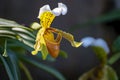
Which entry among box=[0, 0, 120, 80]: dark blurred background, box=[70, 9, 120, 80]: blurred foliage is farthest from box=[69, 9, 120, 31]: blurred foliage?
box=[70, 9, 120, 80]: blurred foliage

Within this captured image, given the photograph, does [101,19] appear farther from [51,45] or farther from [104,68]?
[51,45]

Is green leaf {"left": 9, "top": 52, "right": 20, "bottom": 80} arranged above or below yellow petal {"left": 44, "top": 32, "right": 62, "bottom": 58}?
below

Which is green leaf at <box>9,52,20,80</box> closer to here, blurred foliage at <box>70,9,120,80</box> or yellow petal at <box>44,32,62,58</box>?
yellow petal at <box>44,32,62,58</box>

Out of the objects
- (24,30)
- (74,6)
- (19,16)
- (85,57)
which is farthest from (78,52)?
(24,30)

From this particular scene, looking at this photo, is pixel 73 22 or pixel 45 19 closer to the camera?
pixel 45 19

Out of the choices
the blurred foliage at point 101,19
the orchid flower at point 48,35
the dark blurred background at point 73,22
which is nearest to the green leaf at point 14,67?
the orchid flower at point 48,35

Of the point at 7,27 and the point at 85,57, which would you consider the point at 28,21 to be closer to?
the point at 85,57

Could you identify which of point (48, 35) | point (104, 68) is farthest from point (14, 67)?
point (104, 68)

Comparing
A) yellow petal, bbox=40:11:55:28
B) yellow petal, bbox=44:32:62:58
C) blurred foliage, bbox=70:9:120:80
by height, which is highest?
yellow petal, bbox=40:11:55:28

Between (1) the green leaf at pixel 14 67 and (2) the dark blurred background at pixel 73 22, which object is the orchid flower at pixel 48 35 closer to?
(1) the green leaf at pixel 14 67
